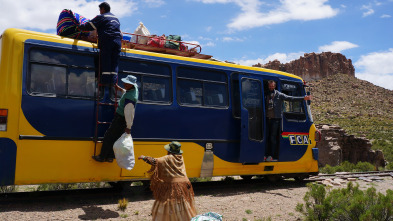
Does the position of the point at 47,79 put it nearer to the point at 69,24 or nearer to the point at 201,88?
the point at 69,24

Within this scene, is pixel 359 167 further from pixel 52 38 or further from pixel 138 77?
pixel 52 38

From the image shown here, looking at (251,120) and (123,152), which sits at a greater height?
(251,120)

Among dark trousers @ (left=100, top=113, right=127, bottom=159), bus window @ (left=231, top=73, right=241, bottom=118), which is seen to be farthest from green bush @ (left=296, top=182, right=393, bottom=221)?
dark trousers @ (left=100, top=113, right=127, bottom=159)

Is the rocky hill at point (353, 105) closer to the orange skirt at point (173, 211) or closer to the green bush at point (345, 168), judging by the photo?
the green bush at point (345, 168)

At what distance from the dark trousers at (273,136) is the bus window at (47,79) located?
5156mm

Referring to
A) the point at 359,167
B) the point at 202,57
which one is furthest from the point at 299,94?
the point at 359,167

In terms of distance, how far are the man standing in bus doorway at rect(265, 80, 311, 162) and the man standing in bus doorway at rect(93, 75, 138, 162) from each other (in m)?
4.14

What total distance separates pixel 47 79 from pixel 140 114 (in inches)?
72.3

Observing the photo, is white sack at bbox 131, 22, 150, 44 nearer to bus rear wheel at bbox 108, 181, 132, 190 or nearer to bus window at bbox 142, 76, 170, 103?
bus window at bbox 142, 76, 170, 103

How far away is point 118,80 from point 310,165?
6.05 m

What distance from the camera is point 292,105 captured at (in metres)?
10.2

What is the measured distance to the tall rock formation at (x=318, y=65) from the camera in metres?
111

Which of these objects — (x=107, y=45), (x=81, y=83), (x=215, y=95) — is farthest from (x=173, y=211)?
(x=215, y=95)

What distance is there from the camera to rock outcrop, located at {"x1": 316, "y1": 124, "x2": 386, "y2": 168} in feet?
72.1
